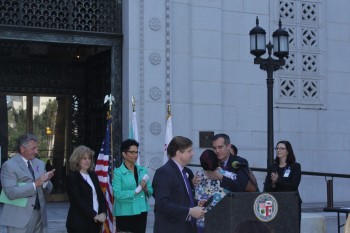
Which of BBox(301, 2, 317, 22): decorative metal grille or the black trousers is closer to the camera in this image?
the black trousers

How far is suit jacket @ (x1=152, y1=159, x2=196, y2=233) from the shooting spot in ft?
18.7

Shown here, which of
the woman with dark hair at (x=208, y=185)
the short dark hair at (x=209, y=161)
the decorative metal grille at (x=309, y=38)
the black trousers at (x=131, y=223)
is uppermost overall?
the decorative metal grille at (x=309, y=38)

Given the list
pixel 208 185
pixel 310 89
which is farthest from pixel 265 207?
pixel 310 89

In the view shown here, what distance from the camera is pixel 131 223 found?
7895 mm

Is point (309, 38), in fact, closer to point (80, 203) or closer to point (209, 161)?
point (80, 203)

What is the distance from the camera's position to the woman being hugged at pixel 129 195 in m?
7.82

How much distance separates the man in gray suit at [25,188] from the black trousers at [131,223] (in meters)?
0.97

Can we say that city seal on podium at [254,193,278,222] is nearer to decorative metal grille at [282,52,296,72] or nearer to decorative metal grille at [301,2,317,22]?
decorative metal grille at [282,52,296,72]

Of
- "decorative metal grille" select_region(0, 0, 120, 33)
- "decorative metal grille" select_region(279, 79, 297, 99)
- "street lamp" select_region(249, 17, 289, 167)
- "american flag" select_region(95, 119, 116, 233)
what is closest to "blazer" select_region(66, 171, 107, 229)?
"american flag" select_region(95, 119, 116, 233)

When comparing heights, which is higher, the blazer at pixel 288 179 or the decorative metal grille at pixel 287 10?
the decorative metal grille at pixel 287 10

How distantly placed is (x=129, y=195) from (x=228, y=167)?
1908 mm

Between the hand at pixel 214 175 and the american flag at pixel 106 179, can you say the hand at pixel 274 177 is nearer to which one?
the american flag at pixel 106 179

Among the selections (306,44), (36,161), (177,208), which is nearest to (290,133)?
(306,44)

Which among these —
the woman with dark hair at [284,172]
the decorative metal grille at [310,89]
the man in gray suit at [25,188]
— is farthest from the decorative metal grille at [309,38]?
the man in gray suit at [25,188]
